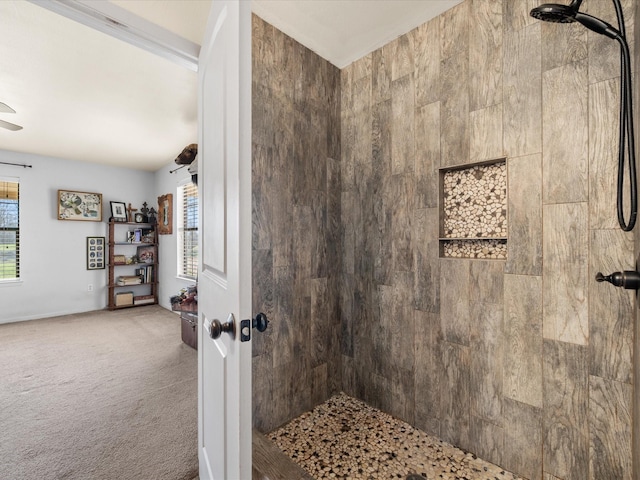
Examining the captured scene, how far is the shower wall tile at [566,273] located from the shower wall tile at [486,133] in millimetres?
385

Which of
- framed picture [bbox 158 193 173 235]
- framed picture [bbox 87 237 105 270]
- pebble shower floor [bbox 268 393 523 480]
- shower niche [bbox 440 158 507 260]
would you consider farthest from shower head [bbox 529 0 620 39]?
framed picture [bbox 87 237 105 270]

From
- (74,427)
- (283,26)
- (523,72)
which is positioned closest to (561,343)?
(523,72)

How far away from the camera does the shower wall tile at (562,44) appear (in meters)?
1.33

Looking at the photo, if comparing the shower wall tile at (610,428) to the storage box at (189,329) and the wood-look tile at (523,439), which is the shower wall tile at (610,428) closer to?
the wood-look tile at (523,439)

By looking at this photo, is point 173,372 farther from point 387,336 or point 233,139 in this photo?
point 233,139

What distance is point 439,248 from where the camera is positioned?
1775 millimetres

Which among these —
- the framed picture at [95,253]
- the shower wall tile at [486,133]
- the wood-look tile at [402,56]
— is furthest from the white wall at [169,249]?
the shower wall tile at [486,133]

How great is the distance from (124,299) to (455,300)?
5571mm

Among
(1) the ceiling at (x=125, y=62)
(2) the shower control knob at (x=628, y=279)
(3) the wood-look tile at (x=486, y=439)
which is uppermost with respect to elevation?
(1) the ceiling at (x=125, y=62)

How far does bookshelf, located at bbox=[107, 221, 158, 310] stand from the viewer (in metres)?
5.35

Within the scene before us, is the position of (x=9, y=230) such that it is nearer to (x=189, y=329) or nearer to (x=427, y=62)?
(x=189, y=329)

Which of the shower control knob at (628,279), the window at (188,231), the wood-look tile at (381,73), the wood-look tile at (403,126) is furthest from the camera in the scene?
the window at (188,231)

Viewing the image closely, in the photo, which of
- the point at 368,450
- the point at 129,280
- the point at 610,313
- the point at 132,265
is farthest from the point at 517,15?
the point at 132,265

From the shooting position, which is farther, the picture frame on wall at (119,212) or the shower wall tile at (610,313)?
the picture frame on wall at (119,212)
